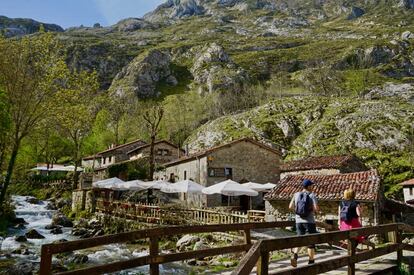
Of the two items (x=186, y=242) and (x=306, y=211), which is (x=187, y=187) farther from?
(x=306, y=211)

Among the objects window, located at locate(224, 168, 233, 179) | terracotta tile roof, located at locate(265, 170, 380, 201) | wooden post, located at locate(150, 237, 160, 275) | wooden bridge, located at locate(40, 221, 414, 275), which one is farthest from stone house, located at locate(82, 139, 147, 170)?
wooden post, located at locate(150, 237, 160, 275)

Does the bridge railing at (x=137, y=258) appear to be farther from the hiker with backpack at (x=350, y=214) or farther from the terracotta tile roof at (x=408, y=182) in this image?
the terracotta tile roof at (x=408, y=182)

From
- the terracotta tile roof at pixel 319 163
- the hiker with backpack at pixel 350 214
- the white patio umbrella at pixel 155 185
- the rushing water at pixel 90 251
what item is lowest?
the rushing water at pixel 90 251

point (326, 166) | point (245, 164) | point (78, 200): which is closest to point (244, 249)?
point (326, 166)

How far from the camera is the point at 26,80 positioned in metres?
23.3

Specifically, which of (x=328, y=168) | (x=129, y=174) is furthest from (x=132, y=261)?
(x=129, y=174)

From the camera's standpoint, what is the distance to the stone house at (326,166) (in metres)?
36.2

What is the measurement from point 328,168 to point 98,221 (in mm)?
21620

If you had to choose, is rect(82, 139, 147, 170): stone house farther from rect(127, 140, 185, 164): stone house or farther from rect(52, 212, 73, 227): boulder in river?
rect(52, 212, 73, 227): boulder in river

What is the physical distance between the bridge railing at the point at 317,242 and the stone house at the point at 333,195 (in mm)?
12242

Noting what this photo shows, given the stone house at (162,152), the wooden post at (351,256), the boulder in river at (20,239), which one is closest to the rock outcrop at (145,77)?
the stone house at (162,152)

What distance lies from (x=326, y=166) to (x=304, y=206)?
1104 inches

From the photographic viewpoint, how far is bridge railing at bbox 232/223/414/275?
5.62 meters

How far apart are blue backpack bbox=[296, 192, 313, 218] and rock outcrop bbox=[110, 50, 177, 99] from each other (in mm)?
127641
